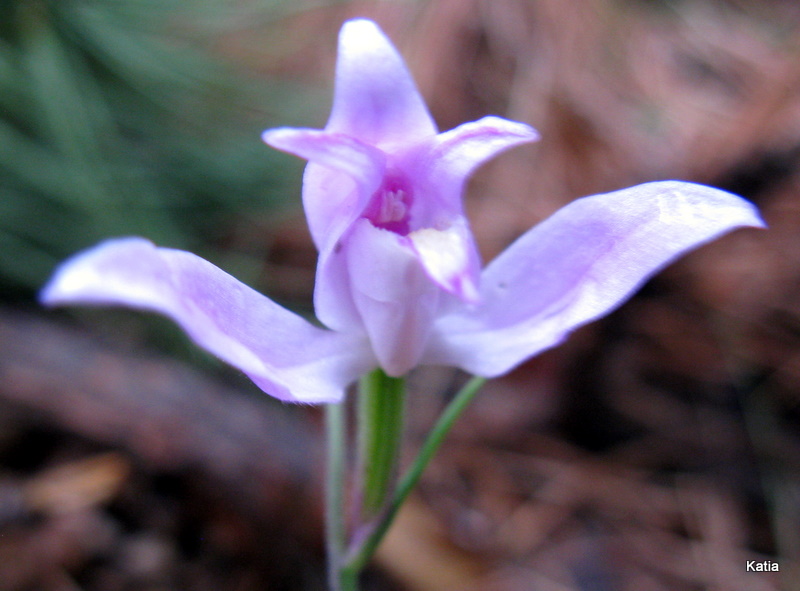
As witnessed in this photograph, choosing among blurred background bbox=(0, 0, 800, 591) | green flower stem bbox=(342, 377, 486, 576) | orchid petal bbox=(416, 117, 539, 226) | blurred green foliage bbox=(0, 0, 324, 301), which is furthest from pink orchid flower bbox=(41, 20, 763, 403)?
blurred green foliage bbox=(0, 0, 324, 301)

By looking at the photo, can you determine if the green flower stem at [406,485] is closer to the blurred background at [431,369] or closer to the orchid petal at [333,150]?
the orchid petal at [333,150]

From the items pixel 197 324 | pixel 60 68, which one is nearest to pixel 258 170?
pixel 60 68

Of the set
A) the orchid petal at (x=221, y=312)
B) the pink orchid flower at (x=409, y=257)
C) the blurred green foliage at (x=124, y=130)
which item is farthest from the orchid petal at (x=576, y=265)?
the blurred green foliage at (x=124, y=130)

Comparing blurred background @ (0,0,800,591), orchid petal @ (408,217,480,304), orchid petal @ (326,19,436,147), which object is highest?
orchid petal @ (326,19,436,147)

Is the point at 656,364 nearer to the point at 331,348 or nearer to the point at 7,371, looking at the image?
the point at 331,348

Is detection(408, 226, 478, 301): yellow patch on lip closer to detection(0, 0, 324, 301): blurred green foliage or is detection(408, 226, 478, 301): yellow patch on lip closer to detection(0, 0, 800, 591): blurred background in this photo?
detection(0, 0, 800, 591): blurred background

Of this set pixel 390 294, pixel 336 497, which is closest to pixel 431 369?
pixel 336 497

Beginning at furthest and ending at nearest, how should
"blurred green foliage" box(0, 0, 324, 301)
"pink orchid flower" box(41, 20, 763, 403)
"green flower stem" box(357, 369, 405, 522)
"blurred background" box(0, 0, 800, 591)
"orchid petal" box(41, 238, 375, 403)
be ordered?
"blurred green foliage" box(0, 0, 324, 301), "blurred background" box(0, 0, 800, 591), "green flower stem" box(357, 369, 405, 522), "pink orchid flower" box(41, 20, 763, 403), "orchid petal" box(41, 238, 375, 403)
